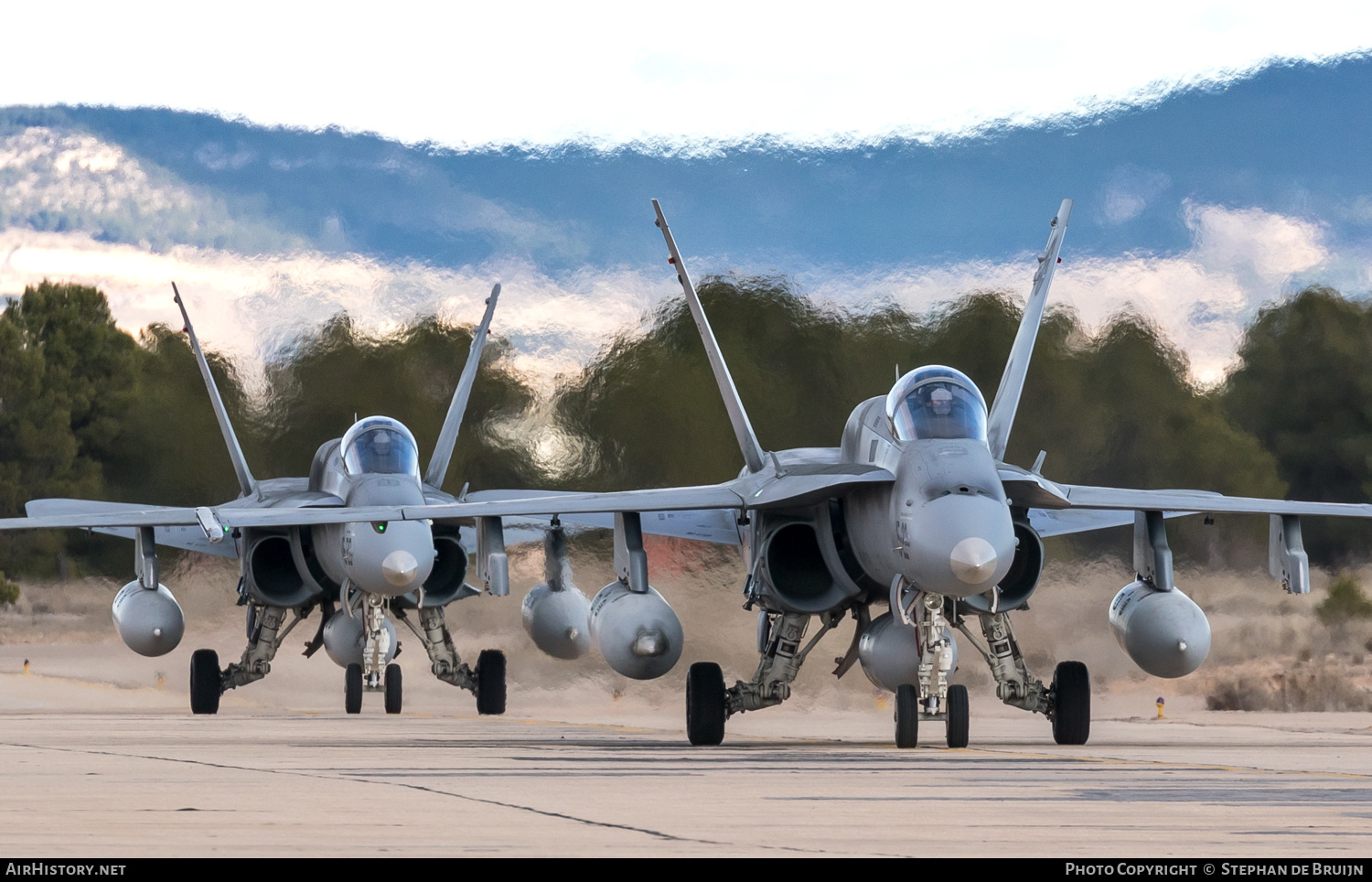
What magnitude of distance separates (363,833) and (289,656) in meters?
21.5

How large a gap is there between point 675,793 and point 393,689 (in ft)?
44.8

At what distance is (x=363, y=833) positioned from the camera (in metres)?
8.14

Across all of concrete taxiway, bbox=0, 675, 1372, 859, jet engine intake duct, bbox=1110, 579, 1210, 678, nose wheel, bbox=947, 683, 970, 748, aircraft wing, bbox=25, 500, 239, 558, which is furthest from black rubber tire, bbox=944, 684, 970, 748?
aircraft wing, bbox=25, 500, 239, 558

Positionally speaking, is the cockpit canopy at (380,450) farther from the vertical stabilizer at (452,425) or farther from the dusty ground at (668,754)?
the dusty ground at (668,754)

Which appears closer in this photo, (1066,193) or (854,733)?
(854,733)

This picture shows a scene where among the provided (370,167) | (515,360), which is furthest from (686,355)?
(370,167)

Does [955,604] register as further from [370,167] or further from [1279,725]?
[370,167]

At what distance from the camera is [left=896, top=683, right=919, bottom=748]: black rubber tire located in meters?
14.2

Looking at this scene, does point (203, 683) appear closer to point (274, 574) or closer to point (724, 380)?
point (274, 574)

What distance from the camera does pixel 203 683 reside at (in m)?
24.3

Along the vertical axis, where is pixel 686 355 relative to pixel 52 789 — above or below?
above

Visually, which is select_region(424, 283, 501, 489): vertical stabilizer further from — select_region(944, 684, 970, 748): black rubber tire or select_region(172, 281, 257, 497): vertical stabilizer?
select_region(944, 684, 970, 748): black rubber tire
